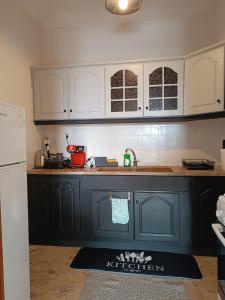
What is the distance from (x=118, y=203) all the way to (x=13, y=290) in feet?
4.04

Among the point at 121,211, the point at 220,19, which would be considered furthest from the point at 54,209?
the point at 220,19

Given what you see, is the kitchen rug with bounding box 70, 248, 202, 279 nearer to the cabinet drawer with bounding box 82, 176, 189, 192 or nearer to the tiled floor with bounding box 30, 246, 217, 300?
the tiled floor with bounding box 30, 246, 217, 300

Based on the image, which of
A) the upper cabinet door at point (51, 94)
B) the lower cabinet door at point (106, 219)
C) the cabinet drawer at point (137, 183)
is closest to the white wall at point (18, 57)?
the upper cabinet door at point (51, 94)

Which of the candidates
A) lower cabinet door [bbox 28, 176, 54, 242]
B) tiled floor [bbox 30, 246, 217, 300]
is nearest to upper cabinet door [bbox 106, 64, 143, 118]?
lower cabinet door [bbox 28, 176, 54, 242]

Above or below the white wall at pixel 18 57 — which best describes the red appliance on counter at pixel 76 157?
below

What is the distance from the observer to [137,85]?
255 cm

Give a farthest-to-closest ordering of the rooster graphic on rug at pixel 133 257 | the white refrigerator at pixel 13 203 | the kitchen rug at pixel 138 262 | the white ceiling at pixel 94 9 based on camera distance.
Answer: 1. the white ceiling at pixel 94 9
2. the rooster graphic on rug at pixel 133 257
3. the kitchen rug at pixel 138 262
4. the white refrigerator at pixel 13 203

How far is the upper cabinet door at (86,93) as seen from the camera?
103 inches

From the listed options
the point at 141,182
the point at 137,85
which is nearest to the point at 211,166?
the point at 141,182

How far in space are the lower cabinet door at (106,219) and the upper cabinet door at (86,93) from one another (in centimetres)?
92

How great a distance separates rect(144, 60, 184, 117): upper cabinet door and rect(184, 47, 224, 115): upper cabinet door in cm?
8

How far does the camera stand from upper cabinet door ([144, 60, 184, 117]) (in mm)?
2467

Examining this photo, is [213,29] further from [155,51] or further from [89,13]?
[89,13]

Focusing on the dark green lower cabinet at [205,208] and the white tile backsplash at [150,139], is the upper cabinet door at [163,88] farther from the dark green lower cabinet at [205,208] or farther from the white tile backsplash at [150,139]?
the dark green lower cabinet at [205,208]
